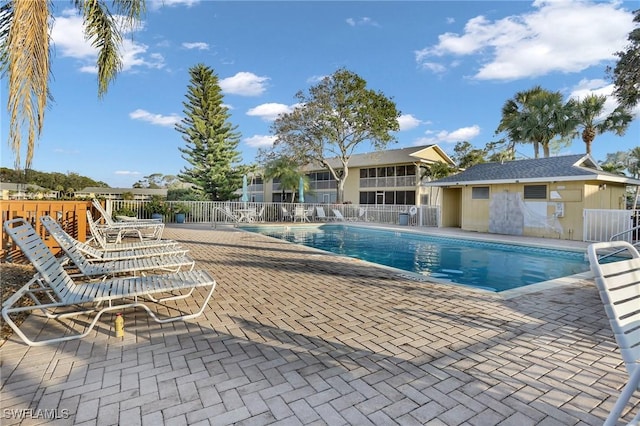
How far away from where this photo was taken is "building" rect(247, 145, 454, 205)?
2502cm

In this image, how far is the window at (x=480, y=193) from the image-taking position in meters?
13.7

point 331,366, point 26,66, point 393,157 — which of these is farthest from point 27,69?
point 393,157

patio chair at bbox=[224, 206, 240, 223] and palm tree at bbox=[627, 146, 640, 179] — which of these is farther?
palm tree at bbox=[627, 146, 640, 179]

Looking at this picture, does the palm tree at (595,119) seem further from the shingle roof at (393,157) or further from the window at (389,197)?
the window at (389,197)

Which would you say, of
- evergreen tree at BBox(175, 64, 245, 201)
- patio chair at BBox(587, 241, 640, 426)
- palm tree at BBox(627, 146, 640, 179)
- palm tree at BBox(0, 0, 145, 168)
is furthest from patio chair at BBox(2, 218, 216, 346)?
palm tree at BBox(627, 146, 640, 179)

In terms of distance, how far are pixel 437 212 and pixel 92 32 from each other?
14761 millimetres

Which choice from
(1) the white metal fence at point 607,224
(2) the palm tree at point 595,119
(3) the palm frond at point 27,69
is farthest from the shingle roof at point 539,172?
(3) the palm frond at point 27,69

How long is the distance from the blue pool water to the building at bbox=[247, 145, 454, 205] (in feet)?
41.0

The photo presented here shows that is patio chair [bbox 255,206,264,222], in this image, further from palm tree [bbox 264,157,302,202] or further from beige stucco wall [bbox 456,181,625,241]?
beige stucco wall [bbox 456,181,625,241]

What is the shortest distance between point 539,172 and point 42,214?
14485 mm

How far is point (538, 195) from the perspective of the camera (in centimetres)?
1203

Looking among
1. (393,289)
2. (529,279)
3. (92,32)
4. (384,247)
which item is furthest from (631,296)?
(384,247)

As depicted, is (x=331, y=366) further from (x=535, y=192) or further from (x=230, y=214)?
(x=230, y=214)

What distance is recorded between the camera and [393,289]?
4.59 metres
